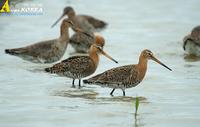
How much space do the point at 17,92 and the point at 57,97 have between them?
72 cm

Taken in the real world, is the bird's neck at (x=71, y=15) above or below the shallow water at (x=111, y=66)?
above

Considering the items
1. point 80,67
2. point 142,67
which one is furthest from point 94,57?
point 142,67

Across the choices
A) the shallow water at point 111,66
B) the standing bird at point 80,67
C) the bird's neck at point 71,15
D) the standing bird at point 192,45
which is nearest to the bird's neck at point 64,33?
the shallow water at point 111,66

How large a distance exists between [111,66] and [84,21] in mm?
5093

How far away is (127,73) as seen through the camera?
11.8m

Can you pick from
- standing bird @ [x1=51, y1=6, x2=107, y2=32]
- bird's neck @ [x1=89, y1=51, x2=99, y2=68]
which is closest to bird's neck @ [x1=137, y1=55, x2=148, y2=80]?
A: bird's neck @ [x1=89, y1=51, x2=99, y2=68]

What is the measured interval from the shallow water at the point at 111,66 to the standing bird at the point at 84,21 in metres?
0.29

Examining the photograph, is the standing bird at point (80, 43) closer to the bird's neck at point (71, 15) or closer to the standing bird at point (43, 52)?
the standing bird at point (43, 52)

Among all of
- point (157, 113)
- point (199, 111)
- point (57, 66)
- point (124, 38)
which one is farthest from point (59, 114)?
point (124, 38)

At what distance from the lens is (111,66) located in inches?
581

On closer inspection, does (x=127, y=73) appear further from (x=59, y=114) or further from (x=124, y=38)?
(x=124, y=38)

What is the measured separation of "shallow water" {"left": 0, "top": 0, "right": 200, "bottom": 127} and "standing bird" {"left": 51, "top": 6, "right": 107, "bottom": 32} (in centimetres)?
29

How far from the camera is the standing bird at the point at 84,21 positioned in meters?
19.5

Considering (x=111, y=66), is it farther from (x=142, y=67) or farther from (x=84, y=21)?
(x=84, y=21)
